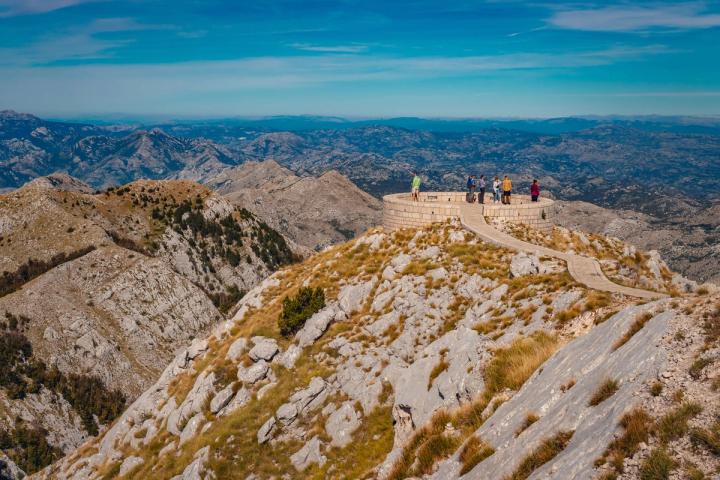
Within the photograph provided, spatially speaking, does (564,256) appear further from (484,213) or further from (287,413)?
(287,413)

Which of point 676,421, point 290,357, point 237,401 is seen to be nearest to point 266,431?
point 237,401

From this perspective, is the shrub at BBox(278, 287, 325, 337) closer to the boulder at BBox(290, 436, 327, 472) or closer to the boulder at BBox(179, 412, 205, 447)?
Answer: the boulder at BBox(179, 412, 205, 447)

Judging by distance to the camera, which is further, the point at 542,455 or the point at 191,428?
the point at 191,428

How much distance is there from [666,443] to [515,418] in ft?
14.2

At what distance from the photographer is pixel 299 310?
35375 millimetres

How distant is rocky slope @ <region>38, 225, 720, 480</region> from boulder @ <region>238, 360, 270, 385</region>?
146mm

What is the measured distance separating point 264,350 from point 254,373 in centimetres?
186

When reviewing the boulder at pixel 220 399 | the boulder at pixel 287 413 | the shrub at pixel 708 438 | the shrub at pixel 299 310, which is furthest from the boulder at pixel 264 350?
the shrub at pixel 708 438

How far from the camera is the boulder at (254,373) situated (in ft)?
107

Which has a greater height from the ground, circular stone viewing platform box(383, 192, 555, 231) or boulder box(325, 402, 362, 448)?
circular stone viewing platform box(383, 192, 555, 231)

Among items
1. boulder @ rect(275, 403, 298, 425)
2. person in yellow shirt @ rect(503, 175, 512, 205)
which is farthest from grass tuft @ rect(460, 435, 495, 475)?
person in yellow shirt @ rect(503, 175, 512, 205)

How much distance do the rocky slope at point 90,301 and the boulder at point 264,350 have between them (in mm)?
85458

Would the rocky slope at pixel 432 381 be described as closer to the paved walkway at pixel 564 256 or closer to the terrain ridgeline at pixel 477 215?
the paved walkway at pixel 564 256

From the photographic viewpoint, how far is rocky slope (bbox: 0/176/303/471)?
10244cm
